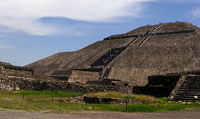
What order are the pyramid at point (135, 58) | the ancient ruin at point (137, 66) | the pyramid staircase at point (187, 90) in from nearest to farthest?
1. the pyramid staircase at point (187, 90)
2. the ancient ruin at point (137, 66)
3. the pyramid at point (135, 58)

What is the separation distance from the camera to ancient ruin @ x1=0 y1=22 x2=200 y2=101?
102ft

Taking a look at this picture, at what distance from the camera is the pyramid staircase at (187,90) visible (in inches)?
986

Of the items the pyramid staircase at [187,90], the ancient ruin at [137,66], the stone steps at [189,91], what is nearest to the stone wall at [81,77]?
the ancient ruin at [137,66]

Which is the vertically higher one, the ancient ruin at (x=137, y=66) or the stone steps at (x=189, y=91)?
the ancient ruin at (x=137, y=66)

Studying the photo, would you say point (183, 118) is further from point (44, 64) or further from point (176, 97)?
point (44, 64)

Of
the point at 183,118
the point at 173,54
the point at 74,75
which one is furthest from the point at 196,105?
the point at 173,54

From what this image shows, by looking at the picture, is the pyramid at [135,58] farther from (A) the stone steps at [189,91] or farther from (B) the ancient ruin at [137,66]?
(A) the stone steps at [189,91]

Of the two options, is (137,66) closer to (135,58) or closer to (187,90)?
(135,58)

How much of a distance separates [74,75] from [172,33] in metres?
36.9

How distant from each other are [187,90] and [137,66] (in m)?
26.6

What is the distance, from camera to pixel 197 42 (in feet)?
201

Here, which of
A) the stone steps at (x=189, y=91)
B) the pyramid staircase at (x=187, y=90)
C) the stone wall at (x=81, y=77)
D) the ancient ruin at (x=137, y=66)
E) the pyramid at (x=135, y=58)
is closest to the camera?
the stone steps at (x=189, y=91)

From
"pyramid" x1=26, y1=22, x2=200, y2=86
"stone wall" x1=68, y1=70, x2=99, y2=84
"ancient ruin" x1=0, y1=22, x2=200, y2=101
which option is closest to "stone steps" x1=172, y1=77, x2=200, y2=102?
"ancient ruin" x1=0, y1=22, x2=200, y2=101

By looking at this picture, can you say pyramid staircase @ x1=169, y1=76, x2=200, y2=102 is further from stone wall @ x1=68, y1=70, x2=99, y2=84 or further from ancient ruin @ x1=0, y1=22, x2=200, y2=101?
stone wall @ x1=68, y1=70, x2=99, y2=84
